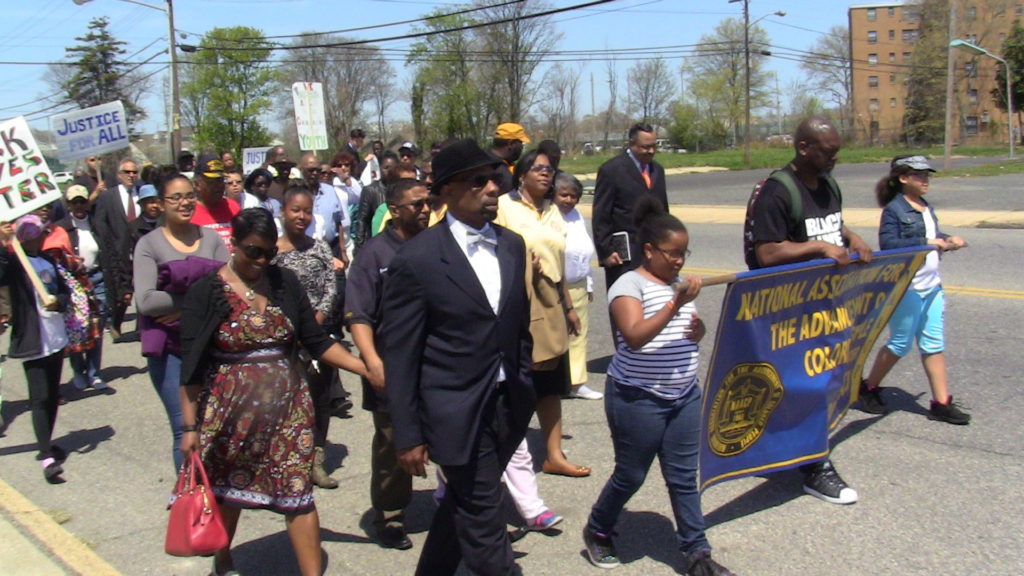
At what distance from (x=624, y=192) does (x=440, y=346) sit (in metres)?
3.69

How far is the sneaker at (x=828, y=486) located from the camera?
14.8 ft

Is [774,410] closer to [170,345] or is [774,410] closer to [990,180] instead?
[170,345]

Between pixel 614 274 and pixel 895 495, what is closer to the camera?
pixel 895 495

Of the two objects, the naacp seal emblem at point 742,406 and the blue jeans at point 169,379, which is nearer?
the naacp seal emblem at point 742,406

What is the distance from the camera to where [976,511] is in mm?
4332

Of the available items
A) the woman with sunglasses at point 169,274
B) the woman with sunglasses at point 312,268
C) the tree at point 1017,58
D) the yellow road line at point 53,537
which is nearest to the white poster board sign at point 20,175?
the yellow road line at point 53,537

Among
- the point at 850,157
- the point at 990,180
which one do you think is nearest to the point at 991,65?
the point at 850,157

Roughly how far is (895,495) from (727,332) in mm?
1387

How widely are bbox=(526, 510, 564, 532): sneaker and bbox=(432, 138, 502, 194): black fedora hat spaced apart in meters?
1.87

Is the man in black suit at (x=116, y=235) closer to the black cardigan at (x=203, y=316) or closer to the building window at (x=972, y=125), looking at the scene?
the black cardigan at (x=203, y=316)

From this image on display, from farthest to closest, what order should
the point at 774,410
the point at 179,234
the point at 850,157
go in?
the point at 850,157 → the point at 179,234 → the point at 774,410

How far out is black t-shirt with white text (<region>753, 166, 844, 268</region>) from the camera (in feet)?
14.8

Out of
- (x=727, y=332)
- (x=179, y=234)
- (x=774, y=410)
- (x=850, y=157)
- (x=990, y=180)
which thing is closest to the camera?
(x=727, y=332)

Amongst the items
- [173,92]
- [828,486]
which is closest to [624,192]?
[828,486]
